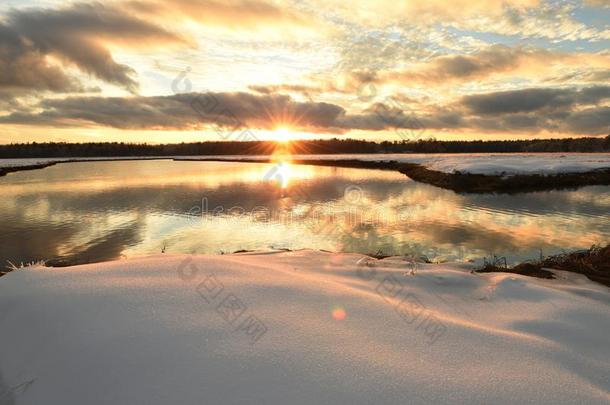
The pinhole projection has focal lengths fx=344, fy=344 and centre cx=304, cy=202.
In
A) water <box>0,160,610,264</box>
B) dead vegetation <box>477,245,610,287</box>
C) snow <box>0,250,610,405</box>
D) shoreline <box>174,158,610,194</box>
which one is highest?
shoreline <box>174,158,610,194</box>

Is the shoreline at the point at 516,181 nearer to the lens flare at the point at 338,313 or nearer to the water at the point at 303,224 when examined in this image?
the water at the point at 303,224

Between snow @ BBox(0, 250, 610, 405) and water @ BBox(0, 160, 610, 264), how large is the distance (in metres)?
6.34

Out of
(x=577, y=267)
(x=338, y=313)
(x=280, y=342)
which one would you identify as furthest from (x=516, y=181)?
(x=280, y=342)

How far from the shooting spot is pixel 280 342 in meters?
3.60

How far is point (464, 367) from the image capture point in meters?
3.38

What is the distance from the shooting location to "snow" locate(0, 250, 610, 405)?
9.87ft

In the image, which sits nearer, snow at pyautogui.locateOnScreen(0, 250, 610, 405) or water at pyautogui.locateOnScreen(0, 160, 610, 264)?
snow at pyautogui.locateOnScreen(0, 250, 610, 405)

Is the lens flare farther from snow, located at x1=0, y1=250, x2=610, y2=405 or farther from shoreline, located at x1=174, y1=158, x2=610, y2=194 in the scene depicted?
shoreline, located at x1=174, y1=158, x2=610, y2=194

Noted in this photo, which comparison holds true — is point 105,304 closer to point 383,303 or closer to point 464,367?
point 383,303

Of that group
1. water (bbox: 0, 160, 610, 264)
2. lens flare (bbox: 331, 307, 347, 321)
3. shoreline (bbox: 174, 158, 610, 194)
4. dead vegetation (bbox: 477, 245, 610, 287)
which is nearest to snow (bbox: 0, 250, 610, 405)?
lens flare (bbox: 331, 307, 347, 321)

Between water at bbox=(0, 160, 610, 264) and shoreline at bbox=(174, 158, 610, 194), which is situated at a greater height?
shoreline at bbox=(174, 158, 610, 194)

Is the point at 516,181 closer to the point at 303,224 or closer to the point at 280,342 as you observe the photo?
the point at 303,224

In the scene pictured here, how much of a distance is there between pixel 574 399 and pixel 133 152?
193308 mm

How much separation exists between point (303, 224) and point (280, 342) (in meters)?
12.8
